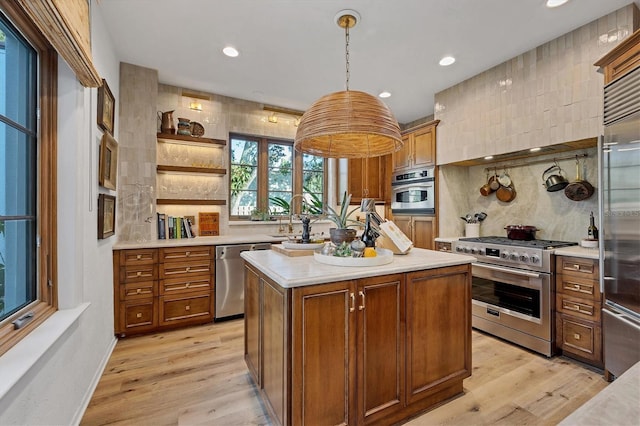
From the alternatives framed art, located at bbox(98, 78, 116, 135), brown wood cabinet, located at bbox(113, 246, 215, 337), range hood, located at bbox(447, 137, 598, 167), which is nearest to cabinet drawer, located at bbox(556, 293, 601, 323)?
range hood, located at bbox(447, 137, 598, 167)

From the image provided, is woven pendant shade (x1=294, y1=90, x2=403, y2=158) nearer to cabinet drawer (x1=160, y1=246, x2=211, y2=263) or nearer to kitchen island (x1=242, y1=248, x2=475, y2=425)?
kitchen island (x1=242, y1=248, x2=475, y2=425)

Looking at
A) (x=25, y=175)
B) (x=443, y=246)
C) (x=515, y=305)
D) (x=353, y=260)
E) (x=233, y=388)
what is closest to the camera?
(x=25, y=175)

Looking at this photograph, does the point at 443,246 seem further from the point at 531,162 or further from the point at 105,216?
the point at 105,216

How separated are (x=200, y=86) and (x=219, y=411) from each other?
3.55m

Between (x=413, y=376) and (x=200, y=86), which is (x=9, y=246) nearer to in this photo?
(x=413, y=376)

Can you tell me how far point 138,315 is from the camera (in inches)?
117

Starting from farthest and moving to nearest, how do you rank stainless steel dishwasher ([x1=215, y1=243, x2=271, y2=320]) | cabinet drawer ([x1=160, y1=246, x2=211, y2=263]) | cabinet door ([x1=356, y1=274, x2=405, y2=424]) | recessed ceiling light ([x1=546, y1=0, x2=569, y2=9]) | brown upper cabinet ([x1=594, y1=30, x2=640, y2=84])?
1. stainless steel dishwasher ([x1=215, y1=243, x2=271, y2=320])
2. cabinet drawer ([x1=160, y1=246, x2=211, y2=263])
3. recessed ceiling light ([x1=546, y1=0, x2=569, y2=9])
4. brown upper cabinet ([x1=594, y1=30, x2=640, y2=84])
5. cabinet door ([x1=356, y1=274, x2=405, y2=424])

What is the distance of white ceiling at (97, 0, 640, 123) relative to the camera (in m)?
2.28

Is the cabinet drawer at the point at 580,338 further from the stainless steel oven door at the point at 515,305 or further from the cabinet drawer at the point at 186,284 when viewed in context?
the cabinet drawer at the point at 186,284

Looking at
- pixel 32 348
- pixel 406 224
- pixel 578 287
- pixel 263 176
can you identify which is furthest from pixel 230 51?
pixel 578 287

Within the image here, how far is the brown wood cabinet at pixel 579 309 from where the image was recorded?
2.30m

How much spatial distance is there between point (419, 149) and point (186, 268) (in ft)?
11.0

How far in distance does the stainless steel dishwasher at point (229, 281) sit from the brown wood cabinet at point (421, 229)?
2.24 meters

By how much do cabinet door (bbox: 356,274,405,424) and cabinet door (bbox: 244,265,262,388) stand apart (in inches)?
26.9
